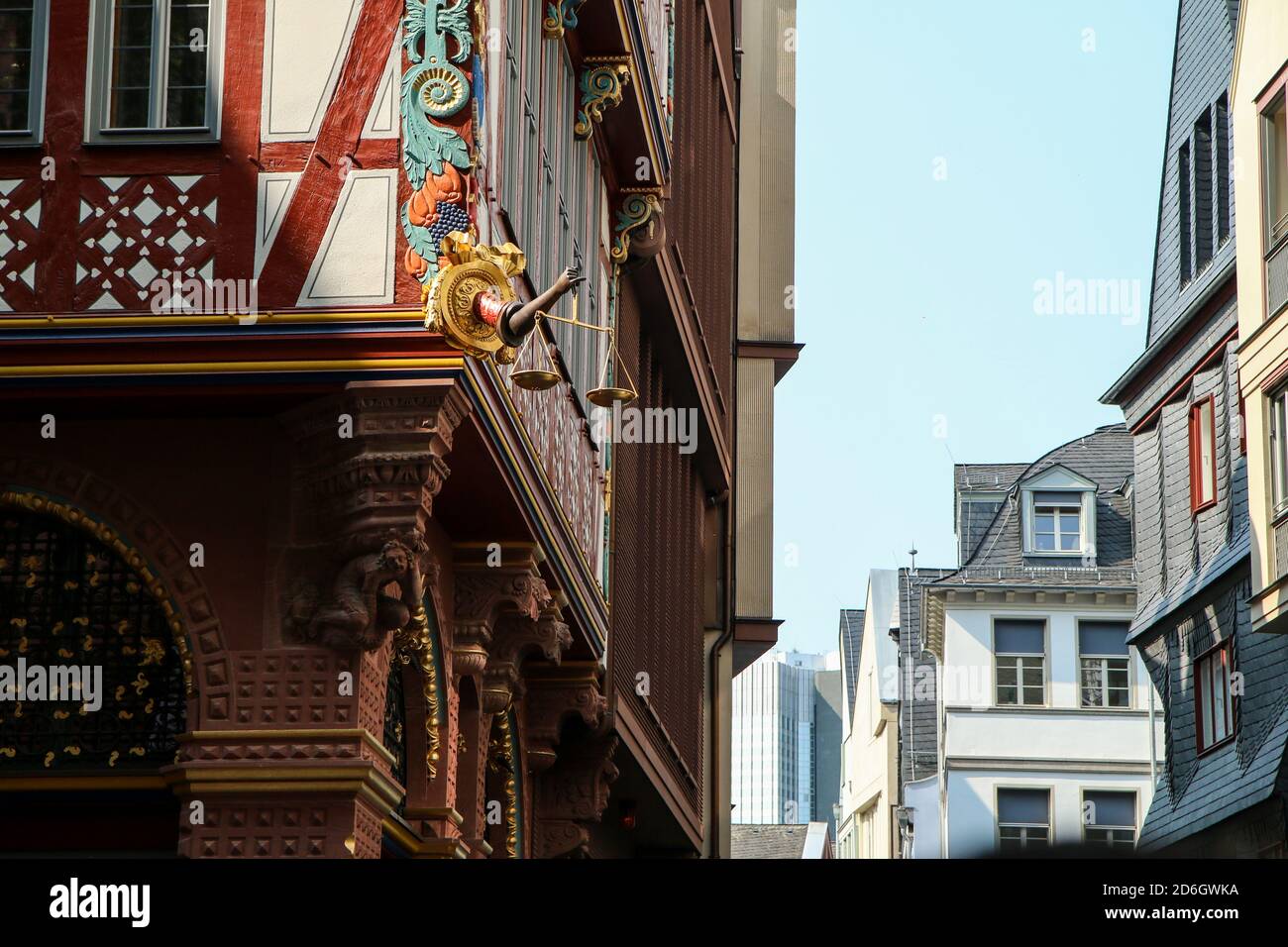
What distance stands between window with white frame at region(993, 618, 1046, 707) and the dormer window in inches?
78.5

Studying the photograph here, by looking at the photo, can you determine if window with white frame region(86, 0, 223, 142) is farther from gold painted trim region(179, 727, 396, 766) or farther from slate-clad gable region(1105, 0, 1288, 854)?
slate-clad gable region(1105, 0, 1288, 854)

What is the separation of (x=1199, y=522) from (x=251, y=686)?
32159 millimetres

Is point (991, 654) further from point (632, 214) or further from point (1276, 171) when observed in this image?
point (632, 214)

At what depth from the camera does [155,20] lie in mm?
14352

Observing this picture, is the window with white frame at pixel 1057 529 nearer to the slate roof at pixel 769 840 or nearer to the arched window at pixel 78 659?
the slate roof at pixel 769 840

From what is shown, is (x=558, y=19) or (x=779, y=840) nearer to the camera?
(x=558, y=19)

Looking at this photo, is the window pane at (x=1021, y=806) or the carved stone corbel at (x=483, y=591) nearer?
the carved stone corbel at (x=483, y=591)

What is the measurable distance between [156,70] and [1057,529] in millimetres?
49694

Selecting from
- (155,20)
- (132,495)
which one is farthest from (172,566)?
(155,20)

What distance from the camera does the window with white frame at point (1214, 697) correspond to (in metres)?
40.8

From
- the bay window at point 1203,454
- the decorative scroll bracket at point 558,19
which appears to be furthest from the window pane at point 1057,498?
the decorative scroll bracket at point 558,19

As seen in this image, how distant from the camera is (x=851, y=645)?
3423 inches

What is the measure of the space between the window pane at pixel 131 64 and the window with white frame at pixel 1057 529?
162 feet

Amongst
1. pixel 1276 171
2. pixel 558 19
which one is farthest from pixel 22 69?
pixel 1276 171
